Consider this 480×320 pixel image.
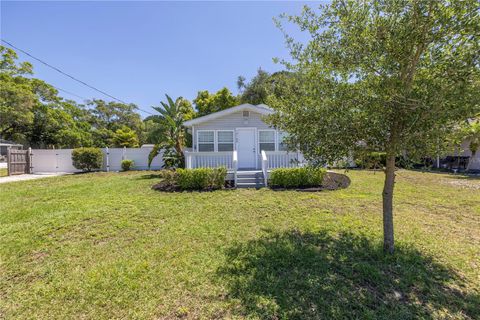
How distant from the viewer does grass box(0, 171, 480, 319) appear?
8.22ft

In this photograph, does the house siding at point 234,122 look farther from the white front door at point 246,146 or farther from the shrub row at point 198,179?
the shrub row at point 198,179

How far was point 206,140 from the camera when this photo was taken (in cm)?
1264

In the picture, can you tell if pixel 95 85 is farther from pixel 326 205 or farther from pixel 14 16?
pixel 326 205

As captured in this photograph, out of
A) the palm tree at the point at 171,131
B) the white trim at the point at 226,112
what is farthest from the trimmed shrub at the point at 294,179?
the palm tree at the point at 171,131

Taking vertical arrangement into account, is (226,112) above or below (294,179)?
above

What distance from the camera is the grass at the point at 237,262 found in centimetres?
251

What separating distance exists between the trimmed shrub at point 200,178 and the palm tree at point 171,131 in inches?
138

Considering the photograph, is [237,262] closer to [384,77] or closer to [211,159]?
[384,77]

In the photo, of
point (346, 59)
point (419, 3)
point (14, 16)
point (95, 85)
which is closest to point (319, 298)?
point (346, 59)

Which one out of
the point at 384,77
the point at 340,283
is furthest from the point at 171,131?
the point at 340,283

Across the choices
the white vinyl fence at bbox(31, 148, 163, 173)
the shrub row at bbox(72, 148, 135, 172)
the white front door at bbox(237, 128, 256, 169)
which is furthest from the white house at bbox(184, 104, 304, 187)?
the shrub row at bbox(72, 148, 135, 172)

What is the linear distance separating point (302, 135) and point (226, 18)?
8.41 m

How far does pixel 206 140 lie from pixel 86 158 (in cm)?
962

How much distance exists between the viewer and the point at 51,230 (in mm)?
4668
